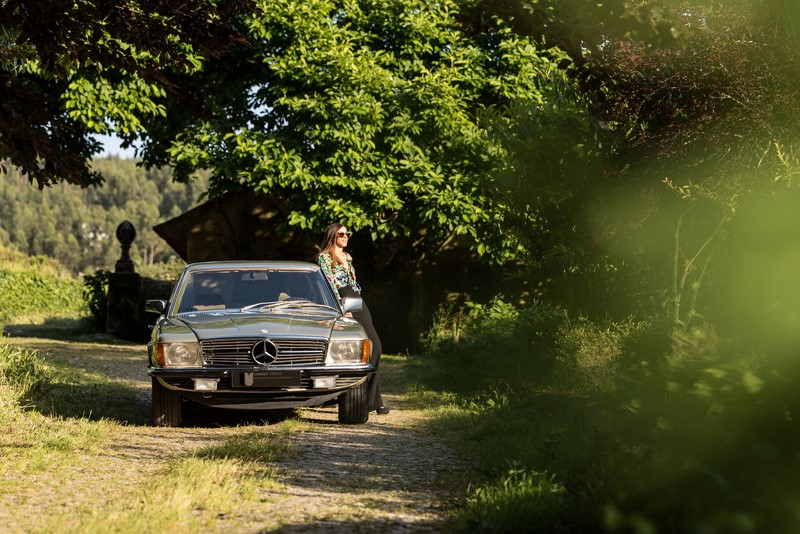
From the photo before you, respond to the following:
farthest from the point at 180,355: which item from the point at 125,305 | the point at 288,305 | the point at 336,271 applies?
the point at 125,305

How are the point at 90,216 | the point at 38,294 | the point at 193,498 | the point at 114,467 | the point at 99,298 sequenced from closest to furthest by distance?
the point at 193,498
the point at 114,467
the point at 99,298
the point at 38,294
the point at 90,216

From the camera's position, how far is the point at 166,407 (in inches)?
371

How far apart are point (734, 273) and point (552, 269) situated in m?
2.61

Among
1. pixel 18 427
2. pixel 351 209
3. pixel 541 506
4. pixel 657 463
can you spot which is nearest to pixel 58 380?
pixel 18 427

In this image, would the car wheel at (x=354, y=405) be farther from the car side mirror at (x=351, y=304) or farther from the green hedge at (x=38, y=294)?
the green hedge at (x=38, y=294)

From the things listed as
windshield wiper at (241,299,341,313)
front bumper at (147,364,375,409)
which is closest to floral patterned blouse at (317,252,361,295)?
windshield wiper at (241,299,341,313)

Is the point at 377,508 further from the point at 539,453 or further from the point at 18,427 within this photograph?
the point at 18,427

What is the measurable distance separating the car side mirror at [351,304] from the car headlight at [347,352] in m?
0.71

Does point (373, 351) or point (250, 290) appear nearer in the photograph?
point (250, 290)

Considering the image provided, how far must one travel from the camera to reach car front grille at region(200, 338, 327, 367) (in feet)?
29.6

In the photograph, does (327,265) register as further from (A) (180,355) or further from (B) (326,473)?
(B) (326,473)

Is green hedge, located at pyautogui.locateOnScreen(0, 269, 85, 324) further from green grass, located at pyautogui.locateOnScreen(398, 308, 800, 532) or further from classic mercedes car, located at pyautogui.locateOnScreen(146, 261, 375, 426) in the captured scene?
green grass, located at pyautogui.locateOnScreen(398, 308, 800, 532)

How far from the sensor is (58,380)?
12523mm

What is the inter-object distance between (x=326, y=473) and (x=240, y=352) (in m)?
2.29
